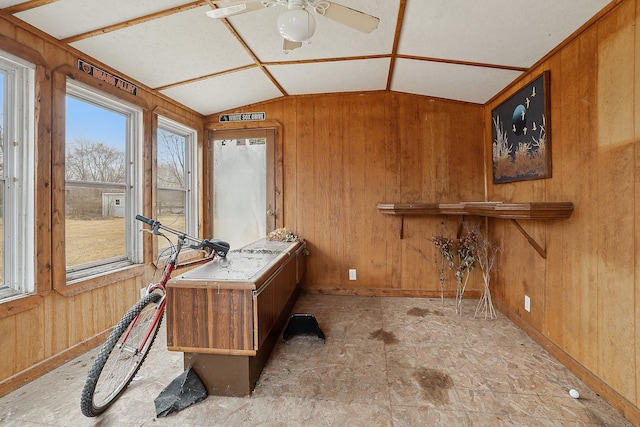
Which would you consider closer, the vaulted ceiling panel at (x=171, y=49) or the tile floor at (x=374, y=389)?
the tile floor at (x=374, y=389)

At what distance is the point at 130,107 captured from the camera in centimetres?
270

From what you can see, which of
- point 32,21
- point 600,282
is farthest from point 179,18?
point 600,282

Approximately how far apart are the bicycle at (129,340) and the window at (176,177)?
1407 millimetres

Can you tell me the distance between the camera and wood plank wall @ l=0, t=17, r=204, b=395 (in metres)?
1.79

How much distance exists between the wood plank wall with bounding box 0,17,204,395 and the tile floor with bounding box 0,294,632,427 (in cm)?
13

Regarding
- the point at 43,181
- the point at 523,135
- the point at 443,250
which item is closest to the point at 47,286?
the point at 43,181

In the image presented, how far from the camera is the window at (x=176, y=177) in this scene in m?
3.22

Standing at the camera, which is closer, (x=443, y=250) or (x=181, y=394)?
(x=181, y=394)

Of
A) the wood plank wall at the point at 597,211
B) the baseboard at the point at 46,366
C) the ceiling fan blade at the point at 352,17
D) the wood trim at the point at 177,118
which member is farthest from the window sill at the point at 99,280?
the wood plank wall at the point at 597,211

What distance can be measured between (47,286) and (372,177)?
3.12 metres

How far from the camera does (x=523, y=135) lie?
8.20 feet

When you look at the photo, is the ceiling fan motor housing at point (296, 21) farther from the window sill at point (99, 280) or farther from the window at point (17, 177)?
the window sill at point (99, 280)

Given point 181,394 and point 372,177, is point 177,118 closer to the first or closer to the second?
point 372,177

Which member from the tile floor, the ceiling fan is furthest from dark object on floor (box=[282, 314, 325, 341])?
the ceiling fan
